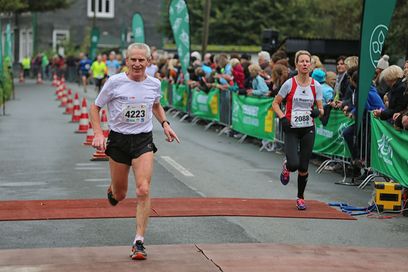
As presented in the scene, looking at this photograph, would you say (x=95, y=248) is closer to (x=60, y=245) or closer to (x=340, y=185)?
(x=60, y=245)

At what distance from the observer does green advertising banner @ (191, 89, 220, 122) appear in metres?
23.0

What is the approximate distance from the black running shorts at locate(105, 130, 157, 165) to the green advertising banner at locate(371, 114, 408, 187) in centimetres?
419

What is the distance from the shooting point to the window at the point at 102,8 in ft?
243

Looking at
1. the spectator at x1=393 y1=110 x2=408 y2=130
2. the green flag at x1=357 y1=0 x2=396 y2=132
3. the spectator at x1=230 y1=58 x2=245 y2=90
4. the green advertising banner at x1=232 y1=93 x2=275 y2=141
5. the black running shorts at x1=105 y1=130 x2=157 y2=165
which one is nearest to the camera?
the black running shorts at x1=105 y1=130 x2=157 y2=165

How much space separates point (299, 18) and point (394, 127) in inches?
2235

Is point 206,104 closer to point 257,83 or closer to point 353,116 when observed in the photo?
point 257,83

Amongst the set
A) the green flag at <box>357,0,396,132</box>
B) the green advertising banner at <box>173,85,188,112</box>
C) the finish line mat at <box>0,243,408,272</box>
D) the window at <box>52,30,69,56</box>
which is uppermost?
the green flag at <box>357,0,396,132</box>

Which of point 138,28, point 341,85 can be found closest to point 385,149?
point 341,85

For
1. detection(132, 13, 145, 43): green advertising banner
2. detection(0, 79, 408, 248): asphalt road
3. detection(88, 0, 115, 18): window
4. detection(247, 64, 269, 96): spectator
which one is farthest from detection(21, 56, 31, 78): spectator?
detection(247, 64, 269, 96): spectator

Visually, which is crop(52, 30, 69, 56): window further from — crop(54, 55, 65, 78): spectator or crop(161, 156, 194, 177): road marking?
crop(161, 156, 194, 177): road marking

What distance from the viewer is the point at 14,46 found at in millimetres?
76625

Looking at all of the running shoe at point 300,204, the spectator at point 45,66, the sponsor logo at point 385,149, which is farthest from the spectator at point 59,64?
the running shoe at point 300,204

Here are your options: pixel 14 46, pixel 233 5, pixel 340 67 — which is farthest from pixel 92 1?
pixel 340 67

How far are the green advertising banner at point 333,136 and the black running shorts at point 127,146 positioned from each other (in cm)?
643
